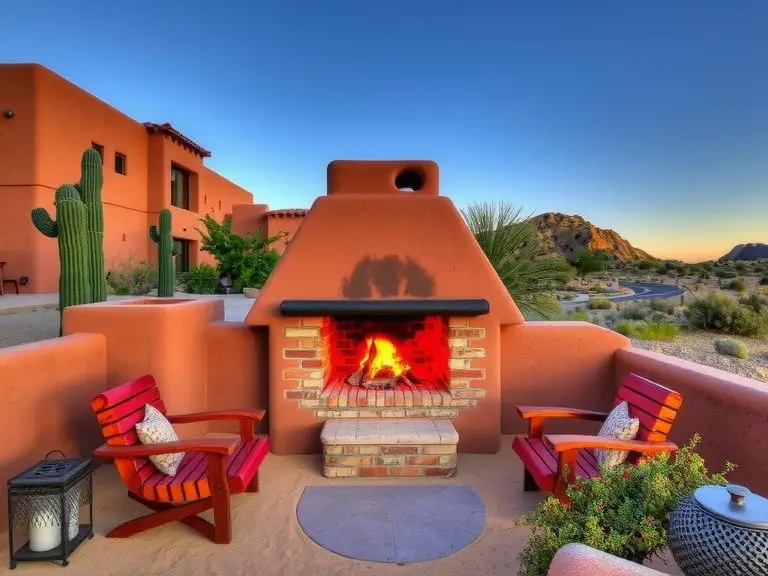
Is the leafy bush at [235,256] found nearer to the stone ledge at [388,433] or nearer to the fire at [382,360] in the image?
the fire at [382,360]

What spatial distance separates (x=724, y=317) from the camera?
11172 millimetres

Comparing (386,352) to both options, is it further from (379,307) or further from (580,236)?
(580,236)

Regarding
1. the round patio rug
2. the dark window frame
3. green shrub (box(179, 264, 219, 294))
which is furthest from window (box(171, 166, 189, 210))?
the round patio rug

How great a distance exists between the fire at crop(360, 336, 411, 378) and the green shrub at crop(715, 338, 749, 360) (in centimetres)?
759

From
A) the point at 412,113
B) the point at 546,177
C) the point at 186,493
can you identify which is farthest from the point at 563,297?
the point at 186,493

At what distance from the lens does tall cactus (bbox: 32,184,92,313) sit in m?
5.42

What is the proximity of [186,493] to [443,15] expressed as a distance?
10015mm

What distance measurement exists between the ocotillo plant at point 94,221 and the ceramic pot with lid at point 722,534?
669 cm

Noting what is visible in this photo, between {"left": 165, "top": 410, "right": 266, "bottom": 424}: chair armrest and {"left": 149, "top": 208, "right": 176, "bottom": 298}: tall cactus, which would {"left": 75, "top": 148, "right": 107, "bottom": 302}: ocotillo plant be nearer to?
{"left": 165, "top": 410, "right": 266, "bottom": 424}: chair armrest

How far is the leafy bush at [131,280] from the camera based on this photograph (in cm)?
1448

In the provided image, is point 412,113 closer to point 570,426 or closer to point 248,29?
point 248,29

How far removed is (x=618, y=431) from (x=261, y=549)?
8.25 feet

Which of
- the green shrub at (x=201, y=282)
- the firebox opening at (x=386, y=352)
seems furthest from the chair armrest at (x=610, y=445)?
the green shrub at (x=201, y=282)

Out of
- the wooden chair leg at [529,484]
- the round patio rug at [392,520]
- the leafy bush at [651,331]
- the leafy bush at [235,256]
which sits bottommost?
the round patio rug at [392,520]
